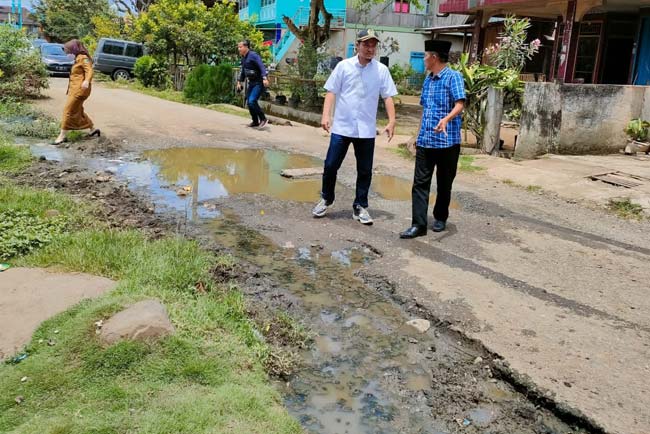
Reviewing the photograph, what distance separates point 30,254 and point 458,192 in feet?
17.1

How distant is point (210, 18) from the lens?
20609 mm

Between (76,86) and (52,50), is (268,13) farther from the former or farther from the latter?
(76,86)

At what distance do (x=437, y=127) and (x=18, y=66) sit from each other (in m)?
13.4

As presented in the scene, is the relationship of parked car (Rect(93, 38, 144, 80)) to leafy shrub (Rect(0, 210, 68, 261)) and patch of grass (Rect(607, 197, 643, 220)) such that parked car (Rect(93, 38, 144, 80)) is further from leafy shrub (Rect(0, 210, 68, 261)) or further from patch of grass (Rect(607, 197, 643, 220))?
patch of grass (Rect(607, 197, 643, 220))

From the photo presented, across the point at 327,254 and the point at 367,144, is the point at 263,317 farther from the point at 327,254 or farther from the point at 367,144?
the point at 367,144

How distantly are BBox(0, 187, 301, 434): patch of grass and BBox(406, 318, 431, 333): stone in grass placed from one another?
827 millimetres

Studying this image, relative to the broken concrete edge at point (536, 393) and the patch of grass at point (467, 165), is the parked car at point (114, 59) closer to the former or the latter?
the patch of grass at point (467, 165)

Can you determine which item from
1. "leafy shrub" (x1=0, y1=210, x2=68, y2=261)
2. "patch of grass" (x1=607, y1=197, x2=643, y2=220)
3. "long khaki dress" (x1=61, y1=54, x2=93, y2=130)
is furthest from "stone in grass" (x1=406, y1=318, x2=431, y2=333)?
"long khaki dress" (x1=61, y1=54, x2=93, y2=130)

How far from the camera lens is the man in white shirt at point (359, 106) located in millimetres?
5992

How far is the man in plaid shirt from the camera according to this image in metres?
5.57

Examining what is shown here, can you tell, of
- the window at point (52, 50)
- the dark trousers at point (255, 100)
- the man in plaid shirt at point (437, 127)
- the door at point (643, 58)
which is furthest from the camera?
the window at point (52, 50)

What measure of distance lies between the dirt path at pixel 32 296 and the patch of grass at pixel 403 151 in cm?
712

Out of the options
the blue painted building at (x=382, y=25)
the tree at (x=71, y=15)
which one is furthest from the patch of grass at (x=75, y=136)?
the tree at (x=71, y=15)

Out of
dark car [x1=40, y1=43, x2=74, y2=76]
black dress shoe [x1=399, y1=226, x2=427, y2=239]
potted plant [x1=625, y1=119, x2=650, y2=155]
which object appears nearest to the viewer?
black dress shoe [x1=399, y1=226, x2=427, y2=239]
